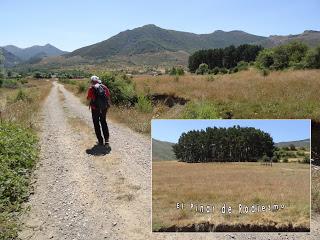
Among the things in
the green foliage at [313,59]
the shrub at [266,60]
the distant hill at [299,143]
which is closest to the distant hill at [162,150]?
the distant hill at [299,143]

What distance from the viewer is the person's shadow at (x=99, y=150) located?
10.3 meters

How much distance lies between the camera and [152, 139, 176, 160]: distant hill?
410cm

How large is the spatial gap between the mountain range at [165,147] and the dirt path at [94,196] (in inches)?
34.3

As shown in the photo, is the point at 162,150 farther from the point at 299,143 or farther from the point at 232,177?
the point at 299,143

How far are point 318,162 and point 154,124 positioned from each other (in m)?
6.70

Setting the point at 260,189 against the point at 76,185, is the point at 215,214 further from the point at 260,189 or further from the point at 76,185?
the point at 76,185

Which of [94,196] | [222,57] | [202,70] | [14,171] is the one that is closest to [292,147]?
[94,196]

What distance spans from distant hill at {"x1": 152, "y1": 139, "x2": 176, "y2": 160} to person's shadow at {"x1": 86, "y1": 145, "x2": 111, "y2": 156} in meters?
6.21

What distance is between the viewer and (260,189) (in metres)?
3.88

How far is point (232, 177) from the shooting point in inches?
155

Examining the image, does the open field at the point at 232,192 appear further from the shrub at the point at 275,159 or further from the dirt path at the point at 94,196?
the dirt path at the point at 94,196

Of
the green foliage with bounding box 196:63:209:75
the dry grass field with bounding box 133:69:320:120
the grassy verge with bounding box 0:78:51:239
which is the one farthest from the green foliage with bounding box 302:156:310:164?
the green foliage with bounding box 196:63:209:75

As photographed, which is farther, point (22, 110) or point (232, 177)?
point (22, 110)

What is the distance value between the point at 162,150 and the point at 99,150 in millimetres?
6693
